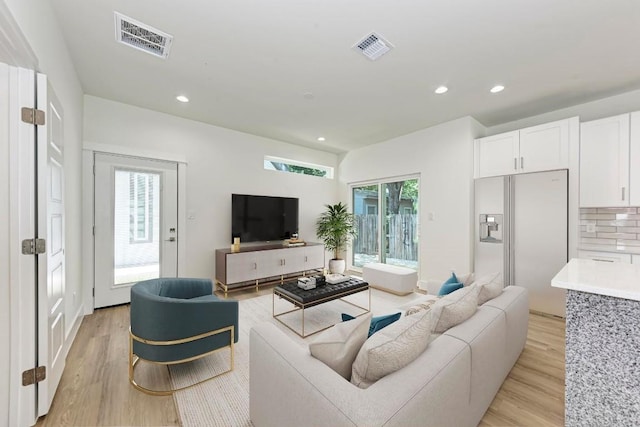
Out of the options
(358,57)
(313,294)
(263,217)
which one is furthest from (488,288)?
(263,217)

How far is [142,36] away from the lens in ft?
7.16

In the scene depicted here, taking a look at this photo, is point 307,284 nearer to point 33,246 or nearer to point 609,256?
point 33,246

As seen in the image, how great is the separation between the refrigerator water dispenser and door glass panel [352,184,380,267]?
6.62ft

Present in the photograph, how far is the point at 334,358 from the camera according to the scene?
1176 millimetres

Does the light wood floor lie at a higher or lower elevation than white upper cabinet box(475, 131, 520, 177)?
lower

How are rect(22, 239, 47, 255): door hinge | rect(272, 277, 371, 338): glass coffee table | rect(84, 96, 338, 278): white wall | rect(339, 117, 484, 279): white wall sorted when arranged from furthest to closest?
rect(339, 117, 484, 279): white wall < rect(84, 96, 338, 278): white wall < rect(272, 277, 371, 338): glass coffee table < rect(22, 239, 47, 255): door hinge

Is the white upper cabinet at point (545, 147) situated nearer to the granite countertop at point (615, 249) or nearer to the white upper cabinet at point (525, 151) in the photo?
the white upper cabinet at point (525, 151)

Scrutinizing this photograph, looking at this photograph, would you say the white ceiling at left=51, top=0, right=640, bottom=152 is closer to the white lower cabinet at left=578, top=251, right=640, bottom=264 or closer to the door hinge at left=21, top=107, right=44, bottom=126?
the door hinge at left=21, top=107, right=44, bottom=126

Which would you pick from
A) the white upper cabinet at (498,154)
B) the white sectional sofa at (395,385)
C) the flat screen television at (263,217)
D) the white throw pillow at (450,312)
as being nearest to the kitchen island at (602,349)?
the white sectional sofa at (395,385)

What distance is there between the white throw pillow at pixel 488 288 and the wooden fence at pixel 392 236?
2.56 m

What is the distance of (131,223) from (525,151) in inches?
218

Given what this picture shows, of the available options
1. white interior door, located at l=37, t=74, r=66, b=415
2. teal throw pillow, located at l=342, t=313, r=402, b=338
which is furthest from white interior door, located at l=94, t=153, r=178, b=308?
teal throw pillow, located at l=342, t=313, r=402, b=338

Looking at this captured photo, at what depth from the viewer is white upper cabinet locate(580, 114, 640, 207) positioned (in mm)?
2873

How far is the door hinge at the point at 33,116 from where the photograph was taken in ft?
4.92
